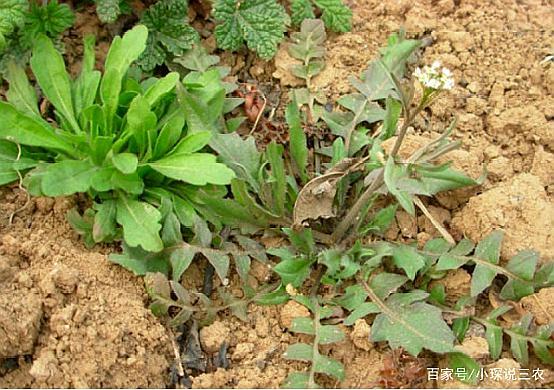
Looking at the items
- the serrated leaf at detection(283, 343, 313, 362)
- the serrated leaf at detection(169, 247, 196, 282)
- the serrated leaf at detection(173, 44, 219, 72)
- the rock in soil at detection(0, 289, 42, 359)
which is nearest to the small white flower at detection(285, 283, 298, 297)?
the serrated leaf at detection(283, 343, 313, 362)

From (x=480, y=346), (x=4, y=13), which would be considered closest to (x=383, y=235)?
(x=480, y=346)

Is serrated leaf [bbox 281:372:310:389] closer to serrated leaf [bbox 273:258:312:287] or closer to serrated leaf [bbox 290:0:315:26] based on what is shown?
serrated leaf [bbox 273:258:312:287]

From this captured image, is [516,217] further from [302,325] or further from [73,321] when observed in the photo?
[73,321]

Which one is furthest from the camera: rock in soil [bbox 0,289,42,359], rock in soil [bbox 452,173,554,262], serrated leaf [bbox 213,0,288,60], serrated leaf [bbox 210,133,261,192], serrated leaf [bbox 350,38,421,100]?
serrated leaf [bbox 213,0,288,60]

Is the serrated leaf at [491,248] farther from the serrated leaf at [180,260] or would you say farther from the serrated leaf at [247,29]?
the serrated leaf at [247,29]

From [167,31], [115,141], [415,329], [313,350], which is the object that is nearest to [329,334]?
[313,350]

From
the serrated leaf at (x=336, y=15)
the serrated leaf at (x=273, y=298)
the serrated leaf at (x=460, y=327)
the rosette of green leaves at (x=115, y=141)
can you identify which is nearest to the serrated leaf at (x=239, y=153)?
the rosette of green leaves at (x=115, y=141)
